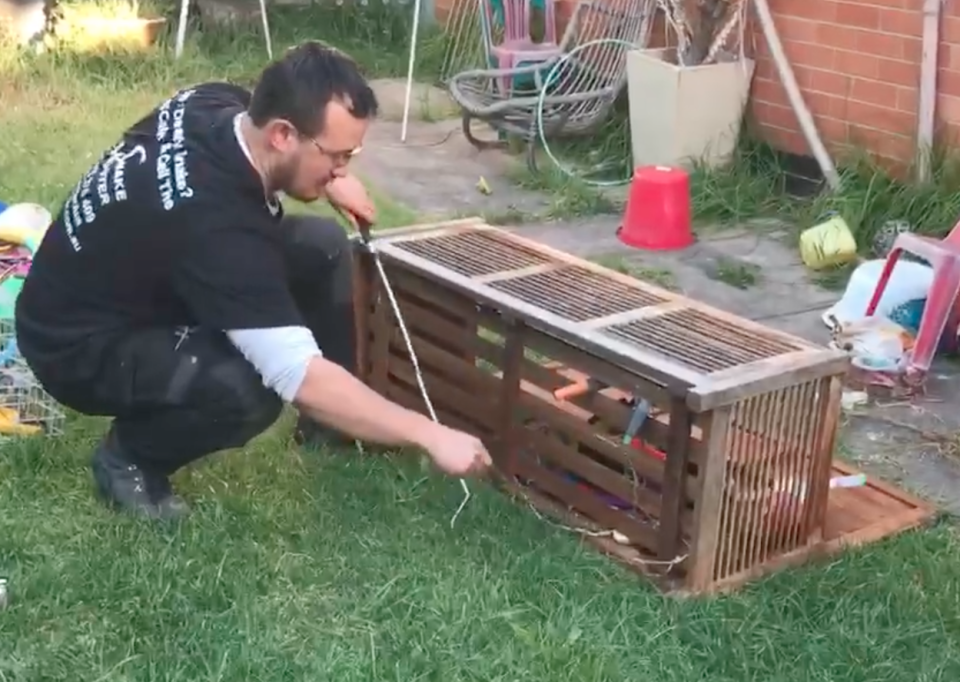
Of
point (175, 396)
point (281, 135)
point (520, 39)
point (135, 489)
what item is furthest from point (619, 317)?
point (520, 39)

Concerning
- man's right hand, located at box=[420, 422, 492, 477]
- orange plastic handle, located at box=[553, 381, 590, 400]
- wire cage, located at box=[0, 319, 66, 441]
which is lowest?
wire cage, located at box=[0, 319, 66, 441]

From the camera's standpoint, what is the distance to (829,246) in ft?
16.9

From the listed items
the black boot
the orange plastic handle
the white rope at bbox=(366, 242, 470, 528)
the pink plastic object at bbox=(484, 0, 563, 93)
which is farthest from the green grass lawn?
the pink plastic object at bbox=(484, 0, 563, 93)

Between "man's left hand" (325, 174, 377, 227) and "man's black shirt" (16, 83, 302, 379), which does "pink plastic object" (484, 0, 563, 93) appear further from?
"man's black shirt" (16, 83, 302, 379)

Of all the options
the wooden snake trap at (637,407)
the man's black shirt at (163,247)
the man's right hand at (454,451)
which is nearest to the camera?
the man's right hand at (454,451)

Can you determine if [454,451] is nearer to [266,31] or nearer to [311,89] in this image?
[311,89]

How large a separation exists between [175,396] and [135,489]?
29 centimetres

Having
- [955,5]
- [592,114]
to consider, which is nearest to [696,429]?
[955,5]

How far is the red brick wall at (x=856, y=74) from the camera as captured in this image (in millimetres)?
5492

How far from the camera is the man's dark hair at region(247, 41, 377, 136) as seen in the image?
268 centimetres

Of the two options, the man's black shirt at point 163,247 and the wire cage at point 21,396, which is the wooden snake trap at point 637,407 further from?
the wire cage at point 21,396

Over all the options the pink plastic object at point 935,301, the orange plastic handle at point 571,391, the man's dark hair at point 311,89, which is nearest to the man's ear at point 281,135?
the man's dark hair at point 311,89

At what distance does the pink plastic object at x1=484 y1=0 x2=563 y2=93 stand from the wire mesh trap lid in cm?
343

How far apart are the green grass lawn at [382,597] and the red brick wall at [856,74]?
8.99 feet
